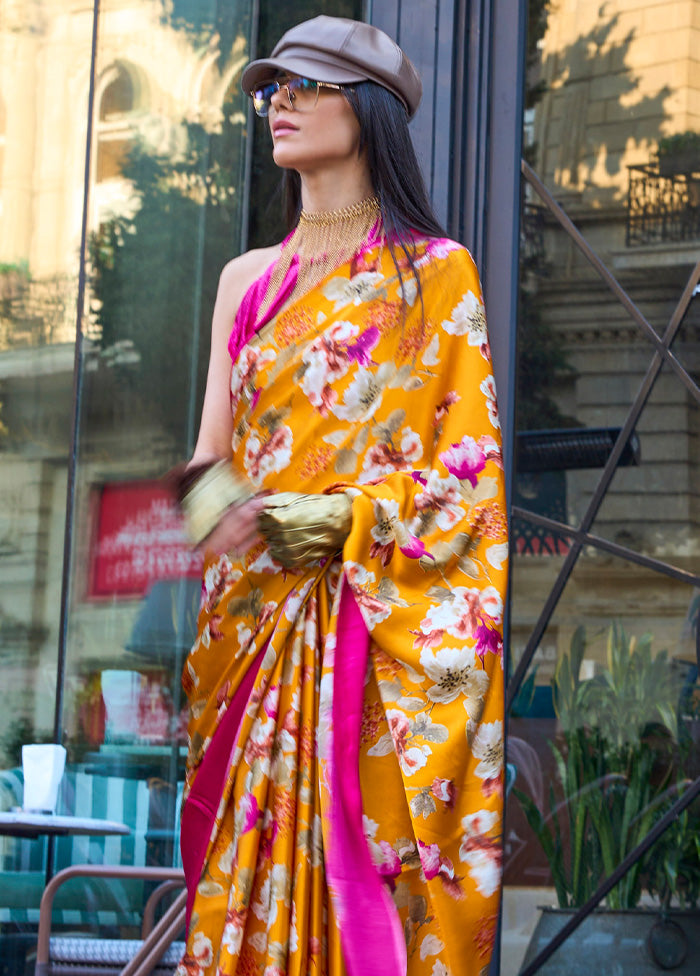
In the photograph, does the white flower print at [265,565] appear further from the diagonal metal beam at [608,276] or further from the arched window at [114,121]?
the arched window at [114,121]

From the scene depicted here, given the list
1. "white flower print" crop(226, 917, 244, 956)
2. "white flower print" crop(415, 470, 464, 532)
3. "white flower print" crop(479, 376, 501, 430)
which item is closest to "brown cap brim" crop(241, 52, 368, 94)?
"white flower print" crop(479, 376, 501, 430)

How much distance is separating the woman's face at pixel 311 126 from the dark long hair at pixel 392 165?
0.02 metres

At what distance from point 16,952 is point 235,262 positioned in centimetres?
181

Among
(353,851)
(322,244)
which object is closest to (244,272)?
(322,244)

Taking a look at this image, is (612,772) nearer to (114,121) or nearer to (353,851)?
(353,851)

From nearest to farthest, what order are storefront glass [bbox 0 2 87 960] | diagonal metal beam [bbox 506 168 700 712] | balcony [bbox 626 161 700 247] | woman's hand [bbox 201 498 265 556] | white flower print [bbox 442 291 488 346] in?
woman's hand [bbox 201 498 265 556] → white flower print [bbox 442 291 488 346] → diagonal metal beam [bbox 506 168 700 712] → balcony [bbox 626 161 700 247] → storefront glass [bbox 0 2 87 960]

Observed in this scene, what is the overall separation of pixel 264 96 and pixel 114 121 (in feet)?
4.81

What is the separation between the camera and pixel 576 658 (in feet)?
9.48

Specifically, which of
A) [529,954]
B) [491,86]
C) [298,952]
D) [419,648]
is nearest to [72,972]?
[529,954]

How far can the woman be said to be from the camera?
1.70 m

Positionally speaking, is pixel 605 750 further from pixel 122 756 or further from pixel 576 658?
pixel 122 756

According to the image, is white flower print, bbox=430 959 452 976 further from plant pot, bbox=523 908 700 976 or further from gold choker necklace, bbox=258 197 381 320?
plant pot, bbox=523 908 700 976

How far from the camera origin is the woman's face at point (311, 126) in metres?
2.02

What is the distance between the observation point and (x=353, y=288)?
1.97m
